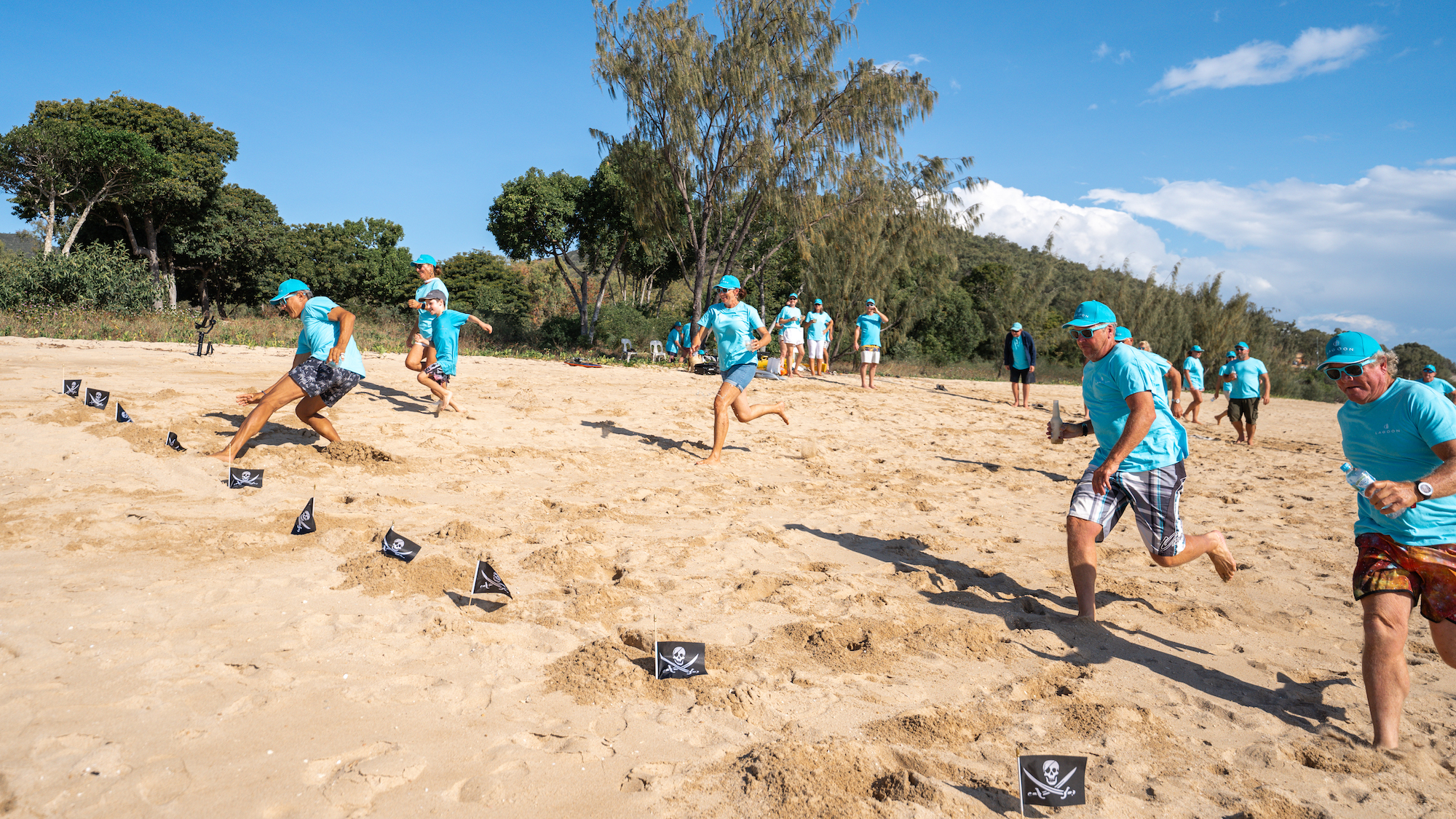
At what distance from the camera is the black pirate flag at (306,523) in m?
4.82

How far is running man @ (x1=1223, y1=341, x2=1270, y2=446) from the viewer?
39.6 ft

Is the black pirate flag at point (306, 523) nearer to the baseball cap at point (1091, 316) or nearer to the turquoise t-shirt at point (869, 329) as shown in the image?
the baseball cap at point (1091, 316)

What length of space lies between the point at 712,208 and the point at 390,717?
20.4 m

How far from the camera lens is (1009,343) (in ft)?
46.0

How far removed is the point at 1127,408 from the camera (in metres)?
4.15

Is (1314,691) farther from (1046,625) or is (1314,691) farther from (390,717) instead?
(390,717)

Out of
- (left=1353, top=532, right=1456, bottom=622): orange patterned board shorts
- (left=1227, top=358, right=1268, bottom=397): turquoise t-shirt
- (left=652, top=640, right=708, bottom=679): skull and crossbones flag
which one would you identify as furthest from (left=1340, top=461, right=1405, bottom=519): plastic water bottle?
(left=1227, top=358, right=1268, bottom=397): turquoise t-shirt

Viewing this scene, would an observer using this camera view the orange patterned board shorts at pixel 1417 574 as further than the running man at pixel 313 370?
No

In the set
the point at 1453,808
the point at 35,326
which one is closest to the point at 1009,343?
the point at 1453,808

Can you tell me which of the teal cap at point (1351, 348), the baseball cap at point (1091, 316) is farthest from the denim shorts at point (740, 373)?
the teal cap at point (1351, 348)

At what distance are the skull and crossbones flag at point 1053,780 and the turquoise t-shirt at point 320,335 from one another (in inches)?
251

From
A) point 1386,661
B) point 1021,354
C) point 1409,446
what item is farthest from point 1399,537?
point 1021,354

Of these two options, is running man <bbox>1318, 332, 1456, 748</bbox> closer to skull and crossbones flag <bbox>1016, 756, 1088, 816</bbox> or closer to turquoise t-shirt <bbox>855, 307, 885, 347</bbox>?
skull and crossbones flag <bbox>1016, 756, 1088, 816</bbox>

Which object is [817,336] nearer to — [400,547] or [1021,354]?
[1021,354]
